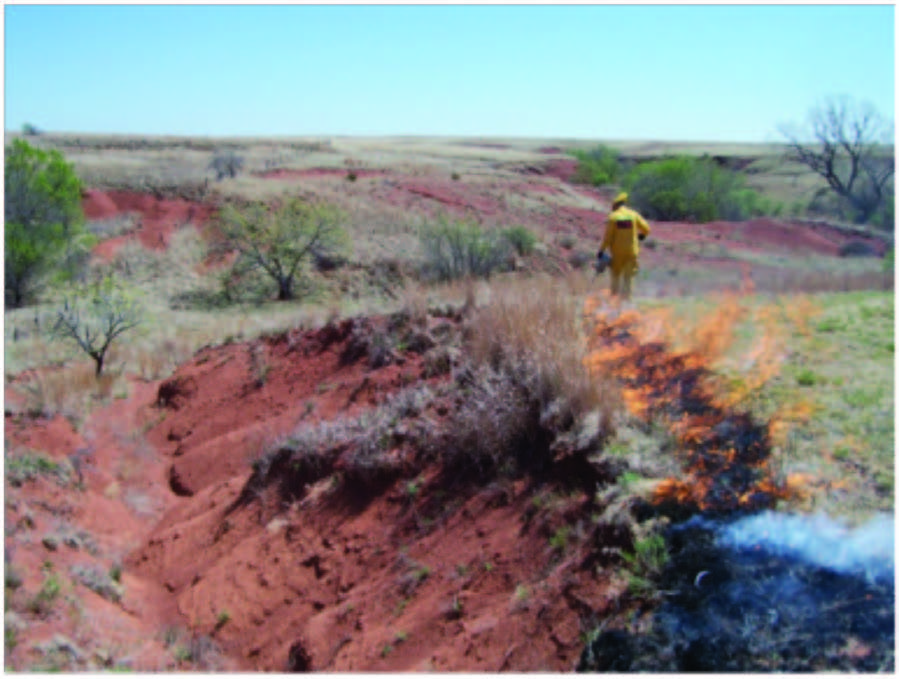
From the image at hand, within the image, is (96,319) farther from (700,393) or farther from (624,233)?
(700,393)

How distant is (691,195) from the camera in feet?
109

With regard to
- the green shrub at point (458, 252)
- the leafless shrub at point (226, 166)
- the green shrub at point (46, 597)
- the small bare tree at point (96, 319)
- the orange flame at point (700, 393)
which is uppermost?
the leafless shrub at point (226, 166)

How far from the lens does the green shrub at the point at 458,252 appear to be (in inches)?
A: 890

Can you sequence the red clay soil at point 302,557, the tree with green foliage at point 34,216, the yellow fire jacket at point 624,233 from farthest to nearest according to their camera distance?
the tree with green foliage at point 34,216 < the yellow fire jacket at point 624,233 < the red clay soil at point 302,557

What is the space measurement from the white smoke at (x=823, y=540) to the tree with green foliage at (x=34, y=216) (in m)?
20.2

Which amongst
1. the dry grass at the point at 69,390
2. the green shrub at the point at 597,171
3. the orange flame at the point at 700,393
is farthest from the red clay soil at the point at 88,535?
the green shrub at the point at 597,171

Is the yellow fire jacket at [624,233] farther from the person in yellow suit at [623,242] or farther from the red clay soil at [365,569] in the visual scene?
the red clay soil at [365,569]

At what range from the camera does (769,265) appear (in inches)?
730

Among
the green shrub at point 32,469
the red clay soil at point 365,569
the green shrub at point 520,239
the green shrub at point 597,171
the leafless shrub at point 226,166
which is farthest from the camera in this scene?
the green shrub at point 597,171

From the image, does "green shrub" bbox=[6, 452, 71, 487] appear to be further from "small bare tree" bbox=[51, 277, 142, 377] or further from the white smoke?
the white smoke

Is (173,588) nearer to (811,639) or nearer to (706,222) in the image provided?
(811,639)

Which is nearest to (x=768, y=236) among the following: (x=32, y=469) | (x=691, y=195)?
(x=691, y=195)

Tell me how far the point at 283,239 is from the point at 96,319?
26.5 feet

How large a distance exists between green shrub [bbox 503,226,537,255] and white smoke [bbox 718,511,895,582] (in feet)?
67.3
